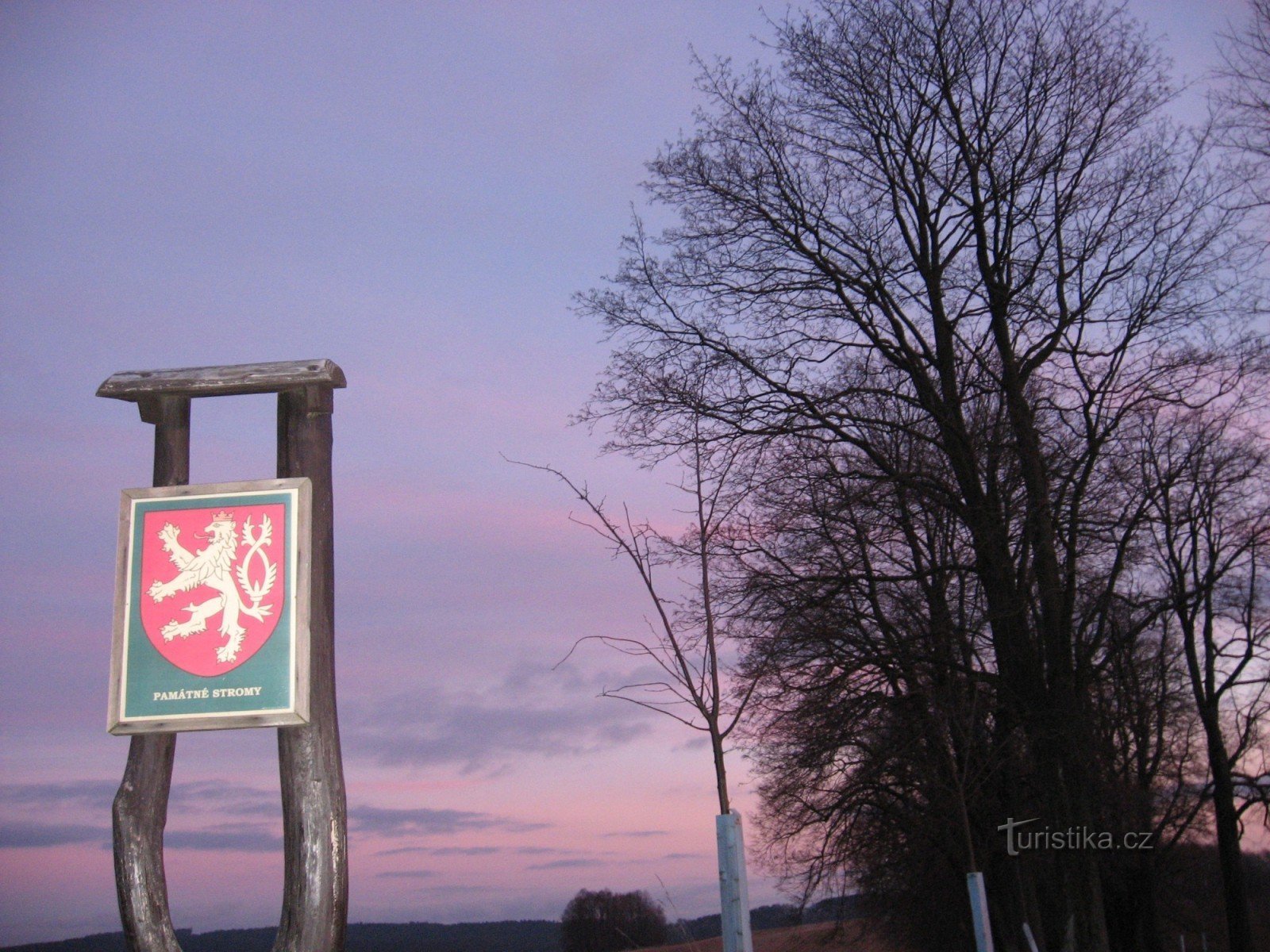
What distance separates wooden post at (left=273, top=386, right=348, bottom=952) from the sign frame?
12cm

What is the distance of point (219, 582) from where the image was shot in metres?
6.71

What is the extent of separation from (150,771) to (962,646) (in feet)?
30.7

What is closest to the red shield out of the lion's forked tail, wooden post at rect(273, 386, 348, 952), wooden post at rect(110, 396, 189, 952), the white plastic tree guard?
the lion's forked tail

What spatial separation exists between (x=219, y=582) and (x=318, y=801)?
4.80ft

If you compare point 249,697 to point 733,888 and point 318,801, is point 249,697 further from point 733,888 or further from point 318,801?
point 733,888

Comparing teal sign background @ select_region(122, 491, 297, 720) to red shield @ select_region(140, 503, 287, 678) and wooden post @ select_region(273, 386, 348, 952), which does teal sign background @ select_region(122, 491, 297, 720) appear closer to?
red shield @ select_region(140, 503, 287, 678)

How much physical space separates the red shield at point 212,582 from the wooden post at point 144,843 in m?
0.65

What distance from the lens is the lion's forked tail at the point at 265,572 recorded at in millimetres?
6625

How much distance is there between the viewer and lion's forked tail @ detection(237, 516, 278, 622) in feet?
21.7

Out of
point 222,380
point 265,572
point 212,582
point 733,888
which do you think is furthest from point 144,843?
point 733,888

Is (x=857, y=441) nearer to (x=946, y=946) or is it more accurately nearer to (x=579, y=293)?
(x=579, y=293)

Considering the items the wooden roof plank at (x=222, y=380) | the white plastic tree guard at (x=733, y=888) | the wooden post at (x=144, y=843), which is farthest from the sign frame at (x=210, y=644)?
the white plastic tree guard at (x=733, y=888)

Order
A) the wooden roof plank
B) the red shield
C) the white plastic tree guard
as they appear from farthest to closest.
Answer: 1. the wooden roof plank
2. the red shield
3. the white plastic tree guard

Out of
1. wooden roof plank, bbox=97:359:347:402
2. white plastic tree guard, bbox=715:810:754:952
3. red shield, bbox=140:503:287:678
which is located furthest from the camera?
wooden roof plank, bbox=97:359:347:402
